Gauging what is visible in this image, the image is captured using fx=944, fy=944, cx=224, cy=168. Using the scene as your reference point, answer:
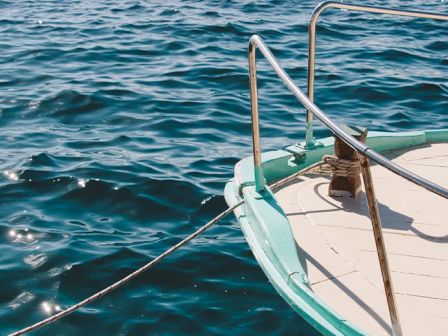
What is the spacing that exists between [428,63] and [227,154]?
12.8ft

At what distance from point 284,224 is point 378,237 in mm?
1057

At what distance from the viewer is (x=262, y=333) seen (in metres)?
4.65

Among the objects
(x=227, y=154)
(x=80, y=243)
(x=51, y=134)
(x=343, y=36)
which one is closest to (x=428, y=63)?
(x=343, y=36)

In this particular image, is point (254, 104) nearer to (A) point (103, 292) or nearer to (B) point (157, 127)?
(A) point (103, 292)

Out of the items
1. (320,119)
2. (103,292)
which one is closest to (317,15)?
(320,119)

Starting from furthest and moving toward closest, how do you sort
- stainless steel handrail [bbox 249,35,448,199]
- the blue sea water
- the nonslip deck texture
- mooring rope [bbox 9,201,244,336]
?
1. the blue sea water
2. mooring rope [bbox 9,201,244,336]
3. the nonslip deck texture
4. stainless steel handrail [bbox 249,35,448,199]

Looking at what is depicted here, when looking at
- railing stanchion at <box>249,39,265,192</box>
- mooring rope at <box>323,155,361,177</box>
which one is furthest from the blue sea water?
railing stanchion at <box>249,39,265,192</box>

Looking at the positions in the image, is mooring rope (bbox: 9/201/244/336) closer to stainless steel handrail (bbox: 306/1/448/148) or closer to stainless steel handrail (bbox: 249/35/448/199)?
stainless steel handrail (bbox: 249/35/448/199)

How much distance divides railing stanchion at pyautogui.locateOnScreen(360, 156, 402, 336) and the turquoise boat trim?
6.8 inches

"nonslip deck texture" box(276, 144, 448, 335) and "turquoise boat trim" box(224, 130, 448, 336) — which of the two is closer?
"turquoise boat trim" box(224, 130, 448, 336)

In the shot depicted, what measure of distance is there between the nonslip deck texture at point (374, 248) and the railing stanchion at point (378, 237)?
0.25m

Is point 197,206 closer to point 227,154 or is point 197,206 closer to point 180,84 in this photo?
point 227,154

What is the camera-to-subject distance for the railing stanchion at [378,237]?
3154 millimetres

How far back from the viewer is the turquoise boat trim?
11.9ft
